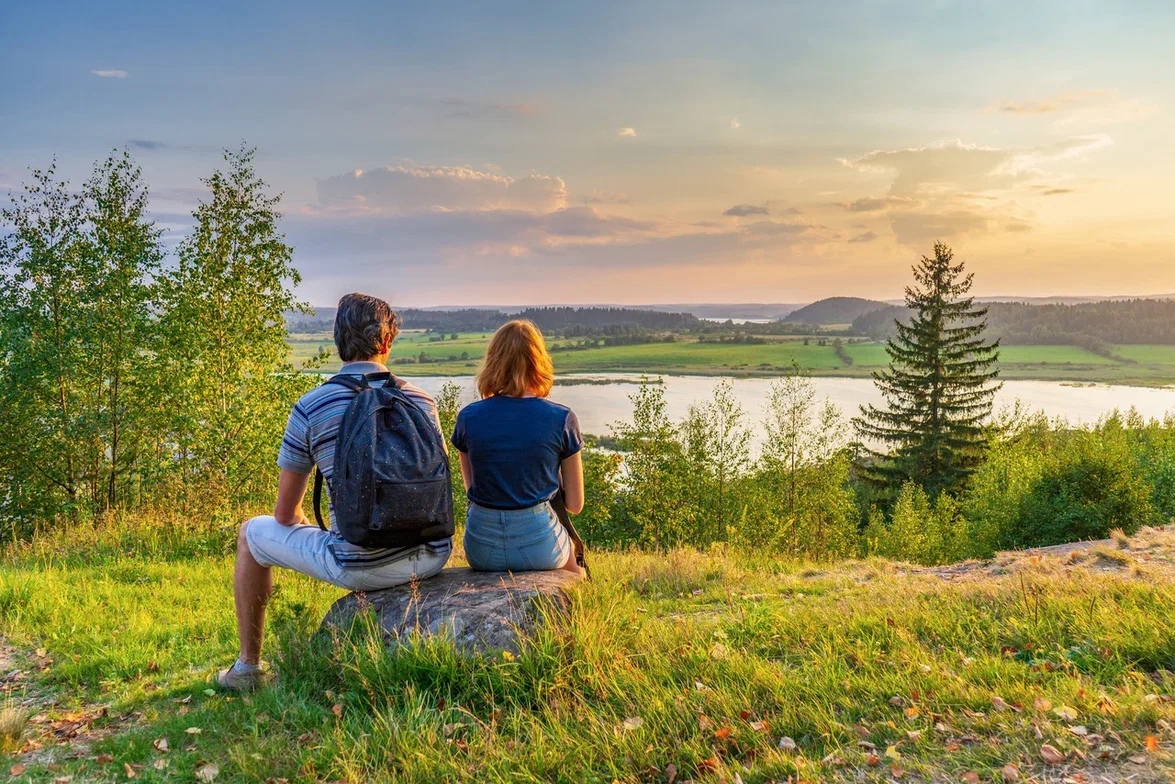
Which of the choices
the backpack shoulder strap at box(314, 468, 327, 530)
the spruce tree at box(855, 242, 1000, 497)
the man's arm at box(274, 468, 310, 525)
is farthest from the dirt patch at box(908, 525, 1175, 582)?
the spruce tree at box(855, 242, 1000, 497)

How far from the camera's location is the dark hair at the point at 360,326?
12.6 ft

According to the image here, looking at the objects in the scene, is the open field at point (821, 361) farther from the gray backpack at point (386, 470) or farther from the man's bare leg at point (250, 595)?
the gray backpack at point (386, 470)

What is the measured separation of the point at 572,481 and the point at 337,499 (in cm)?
142

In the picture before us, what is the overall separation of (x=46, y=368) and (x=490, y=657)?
17416 millimetres

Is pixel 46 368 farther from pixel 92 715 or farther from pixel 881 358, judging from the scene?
pixel 881 358

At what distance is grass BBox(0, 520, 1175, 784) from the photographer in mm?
3105

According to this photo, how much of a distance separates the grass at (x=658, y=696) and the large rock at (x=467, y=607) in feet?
0.38

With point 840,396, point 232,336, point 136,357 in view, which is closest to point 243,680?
point 232,336

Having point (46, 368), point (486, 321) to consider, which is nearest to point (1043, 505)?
point (46, 368)

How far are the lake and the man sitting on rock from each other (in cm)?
6447

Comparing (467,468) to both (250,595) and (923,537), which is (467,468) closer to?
(250,595)

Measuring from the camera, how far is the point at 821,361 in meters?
123

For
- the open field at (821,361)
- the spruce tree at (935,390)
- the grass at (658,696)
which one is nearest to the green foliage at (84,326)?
the grass at (658,696)

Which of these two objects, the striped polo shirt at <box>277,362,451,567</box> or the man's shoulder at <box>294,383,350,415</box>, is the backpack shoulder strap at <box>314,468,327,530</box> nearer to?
the striped polo shirt at <box>277,362,451,567</box>
